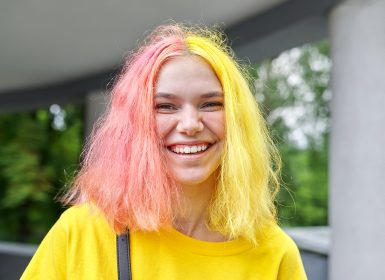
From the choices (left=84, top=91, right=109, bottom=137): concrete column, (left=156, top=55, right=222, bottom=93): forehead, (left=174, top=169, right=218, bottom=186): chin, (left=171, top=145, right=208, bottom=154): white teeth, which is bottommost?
(left=174, top=169, right=218, bottom=186): chin

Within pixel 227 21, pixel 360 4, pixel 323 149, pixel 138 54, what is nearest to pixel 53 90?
pixel 227 21

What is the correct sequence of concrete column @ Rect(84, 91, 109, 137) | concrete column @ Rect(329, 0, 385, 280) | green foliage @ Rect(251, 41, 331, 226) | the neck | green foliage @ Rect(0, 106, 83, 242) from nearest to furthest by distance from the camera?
the neck, concrete column @ Rect(329, 0, 385, 280), concrete column @ Rect(84, 91, 109, 137), green foliage @ Rect(0, 106, 83, 242), green foliage @ Rect(251, 41, 331, 226)

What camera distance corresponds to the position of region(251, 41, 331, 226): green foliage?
48.9ft

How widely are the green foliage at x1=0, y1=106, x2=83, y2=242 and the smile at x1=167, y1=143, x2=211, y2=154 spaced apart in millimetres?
12510

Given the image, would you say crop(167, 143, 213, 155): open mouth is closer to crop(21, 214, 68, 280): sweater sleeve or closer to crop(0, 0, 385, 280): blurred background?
crop(21, 214, 68, 280): sweater sleeve

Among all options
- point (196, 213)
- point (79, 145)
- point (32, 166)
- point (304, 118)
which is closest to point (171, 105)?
point (196, 213)

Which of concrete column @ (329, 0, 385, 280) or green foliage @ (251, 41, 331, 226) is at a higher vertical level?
green foliage @ (251, 41, 331, 226)

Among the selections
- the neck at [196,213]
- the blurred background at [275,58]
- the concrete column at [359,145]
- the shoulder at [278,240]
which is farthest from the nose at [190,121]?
the concrete column at [359,145]

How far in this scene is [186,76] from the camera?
130 centimetres

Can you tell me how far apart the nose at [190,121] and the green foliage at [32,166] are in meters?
12.6

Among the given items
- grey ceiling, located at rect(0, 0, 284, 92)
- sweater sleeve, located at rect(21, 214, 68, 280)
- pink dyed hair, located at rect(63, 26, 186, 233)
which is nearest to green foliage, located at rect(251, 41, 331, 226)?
grey ceiling, located at rect(0, 0, 284, 92)

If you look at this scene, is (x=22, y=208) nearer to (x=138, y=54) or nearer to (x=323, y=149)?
(x=323, y=149)

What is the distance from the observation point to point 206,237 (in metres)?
1.41

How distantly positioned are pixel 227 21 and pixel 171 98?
3.82m
